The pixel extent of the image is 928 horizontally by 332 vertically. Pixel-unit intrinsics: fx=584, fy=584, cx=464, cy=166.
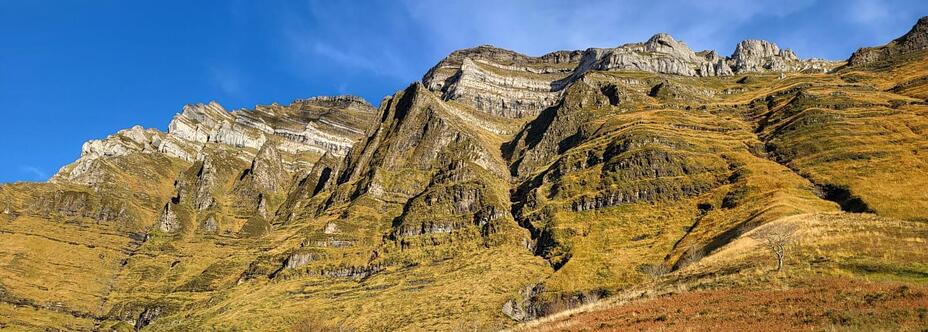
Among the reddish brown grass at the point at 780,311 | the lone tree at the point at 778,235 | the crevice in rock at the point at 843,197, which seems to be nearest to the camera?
the reddish brown grass at the point at 780,311

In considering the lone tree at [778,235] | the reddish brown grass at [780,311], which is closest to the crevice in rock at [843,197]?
the lone tree at [778,235]

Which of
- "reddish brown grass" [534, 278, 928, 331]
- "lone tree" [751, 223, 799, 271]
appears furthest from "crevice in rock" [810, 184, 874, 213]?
"reddish brown grass" [534, 278, 928, 331]

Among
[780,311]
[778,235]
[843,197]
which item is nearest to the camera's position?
[780,311]

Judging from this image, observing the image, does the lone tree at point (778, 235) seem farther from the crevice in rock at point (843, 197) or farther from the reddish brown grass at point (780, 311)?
the crevice in rock at point (843, 197)

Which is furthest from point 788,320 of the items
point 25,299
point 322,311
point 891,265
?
point 25,299

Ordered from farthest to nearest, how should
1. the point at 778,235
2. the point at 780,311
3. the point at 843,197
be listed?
the point at 843,197 → the point at 778,235 → the point at 780,311

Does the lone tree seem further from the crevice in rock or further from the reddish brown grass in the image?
the crevice in rock

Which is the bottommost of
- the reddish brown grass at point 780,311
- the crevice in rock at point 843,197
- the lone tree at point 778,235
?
the reddish brown grass at point 780,311

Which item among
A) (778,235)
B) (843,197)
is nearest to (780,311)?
A: (778,235)

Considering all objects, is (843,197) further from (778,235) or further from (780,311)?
(780,311)

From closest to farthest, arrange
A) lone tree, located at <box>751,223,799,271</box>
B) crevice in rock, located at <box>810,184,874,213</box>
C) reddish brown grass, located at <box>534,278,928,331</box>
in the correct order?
reddish brown grass, located at <box>534,278,928,331</box>, lone tree, located at <box>751,223,799,271</box>, crevice in rock, located at <box>810,184,874,213</box>

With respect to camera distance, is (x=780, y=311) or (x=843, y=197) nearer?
(x=780, y=311)

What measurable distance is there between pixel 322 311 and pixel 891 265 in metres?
135

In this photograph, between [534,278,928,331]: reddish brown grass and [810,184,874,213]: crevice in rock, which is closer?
[534,278,928,331]: reddish brown grass
